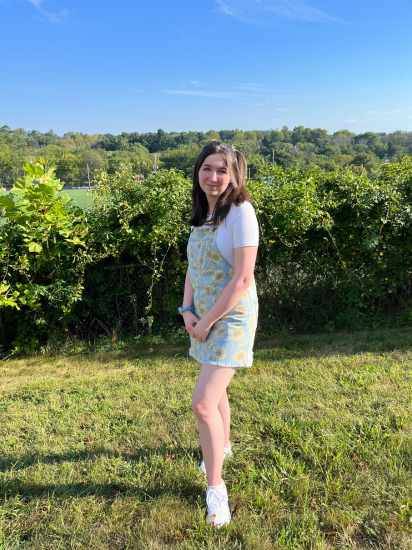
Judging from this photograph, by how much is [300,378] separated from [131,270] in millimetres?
2259

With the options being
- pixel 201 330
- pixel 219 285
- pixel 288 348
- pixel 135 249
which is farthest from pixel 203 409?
pixel 135 249

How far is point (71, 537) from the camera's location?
2182 mm

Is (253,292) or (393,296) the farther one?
(393,296)

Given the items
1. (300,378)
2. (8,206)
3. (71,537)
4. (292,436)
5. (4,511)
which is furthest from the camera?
(8,206)

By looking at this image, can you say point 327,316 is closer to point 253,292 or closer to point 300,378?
point 300,378

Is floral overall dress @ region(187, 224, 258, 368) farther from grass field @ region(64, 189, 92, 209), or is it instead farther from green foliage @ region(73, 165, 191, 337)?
grass field @ region(64, 189, 92, 209)

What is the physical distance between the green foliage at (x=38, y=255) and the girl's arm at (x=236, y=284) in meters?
2.80

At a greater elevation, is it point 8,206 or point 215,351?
point 8,206

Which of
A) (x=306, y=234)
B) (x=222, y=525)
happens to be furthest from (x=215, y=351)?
(x=306, y=234)

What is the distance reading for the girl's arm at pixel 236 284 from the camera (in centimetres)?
200

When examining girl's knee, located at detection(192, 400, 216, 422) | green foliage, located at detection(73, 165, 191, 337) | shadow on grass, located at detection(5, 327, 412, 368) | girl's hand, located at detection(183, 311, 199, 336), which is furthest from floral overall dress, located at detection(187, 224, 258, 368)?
green foliage, located at detection(73, 165, 191, 337)

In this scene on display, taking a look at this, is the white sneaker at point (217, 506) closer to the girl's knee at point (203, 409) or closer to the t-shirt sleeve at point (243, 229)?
the girl's knee at point (203, 409)

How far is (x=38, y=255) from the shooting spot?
447 cm

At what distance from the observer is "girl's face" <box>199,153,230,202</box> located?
2113mm
